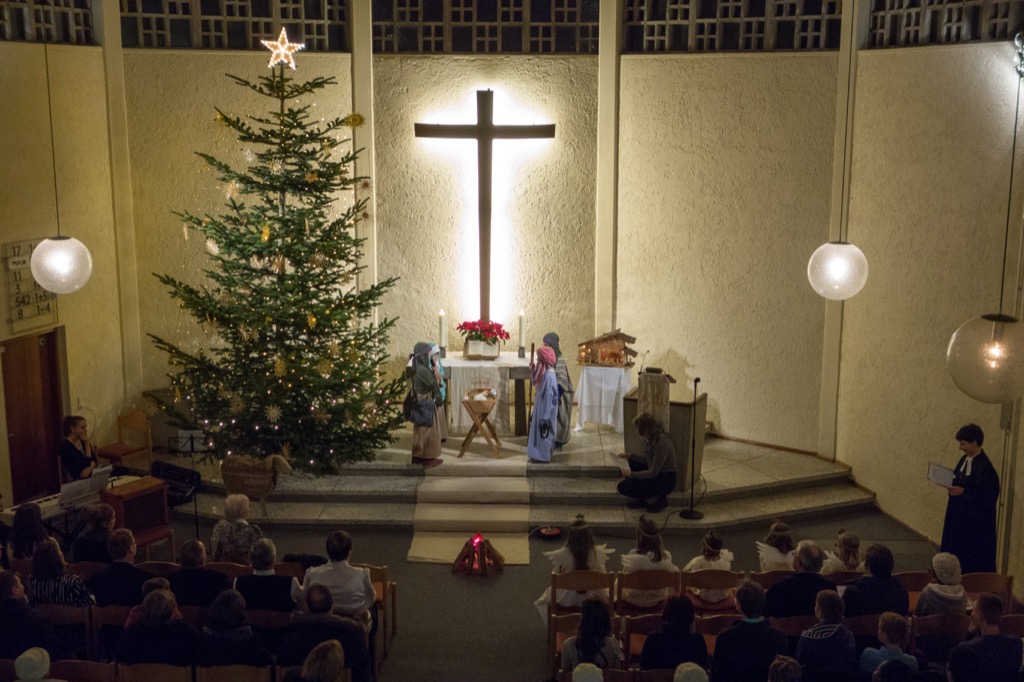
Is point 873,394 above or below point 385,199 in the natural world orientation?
below

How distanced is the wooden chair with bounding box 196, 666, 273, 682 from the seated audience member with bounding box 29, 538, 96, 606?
142cm

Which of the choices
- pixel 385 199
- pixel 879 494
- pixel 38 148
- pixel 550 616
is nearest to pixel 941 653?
pixel 550 616

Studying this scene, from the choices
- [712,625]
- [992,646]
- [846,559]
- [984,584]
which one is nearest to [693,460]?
[846,559]

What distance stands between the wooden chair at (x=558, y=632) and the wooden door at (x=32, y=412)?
6096 millimetres

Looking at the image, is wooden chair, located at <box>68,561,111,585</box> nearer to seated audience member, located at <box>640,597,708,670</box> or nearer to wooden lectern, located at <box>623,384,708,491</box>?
seated audience member, located at <box>640,597,708,670</box>

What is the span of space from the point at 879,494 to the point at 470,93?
21.1 ft

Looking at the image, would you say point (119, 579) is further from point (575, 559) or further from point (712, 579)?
point (712, 579)

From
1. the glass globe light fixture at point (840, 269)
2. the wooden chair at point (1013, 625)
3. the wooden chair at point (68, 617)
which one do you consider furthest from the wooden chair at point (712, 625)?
the wooden chair at point (68, 617)

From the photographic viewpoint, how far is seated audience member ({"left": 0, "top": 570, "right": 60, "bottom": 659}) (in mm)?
6449

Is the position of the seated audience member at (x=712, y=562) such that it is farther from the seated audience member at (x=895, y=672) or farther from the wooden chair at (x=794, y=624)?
the seated audience member at (x=895, y=672)

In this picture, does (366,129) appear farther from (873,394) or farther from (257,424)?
(873,394)

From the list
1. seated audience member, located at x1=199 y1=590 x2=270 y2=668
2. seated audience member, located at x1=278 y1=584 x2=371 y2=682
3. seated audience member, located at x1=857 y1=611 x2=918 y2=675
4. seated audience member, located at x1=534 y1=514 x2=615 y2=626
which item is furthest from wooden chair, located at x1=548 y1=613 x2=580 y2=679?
seated audience member, located at x1=199 y1=590 x2=270 y2=668

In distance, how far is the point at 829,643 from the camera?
20.6ft

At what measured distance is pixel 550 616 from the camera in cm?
789
